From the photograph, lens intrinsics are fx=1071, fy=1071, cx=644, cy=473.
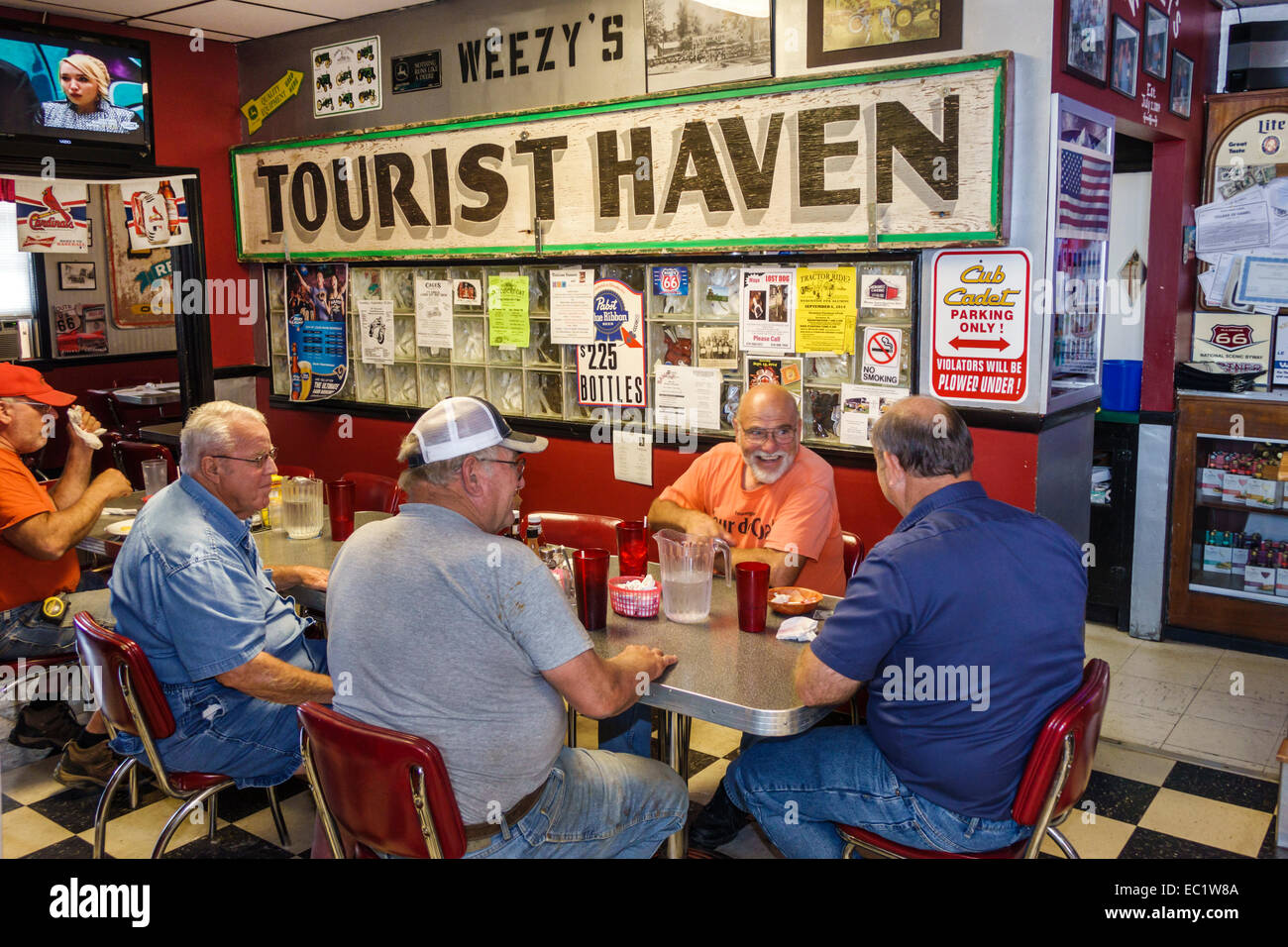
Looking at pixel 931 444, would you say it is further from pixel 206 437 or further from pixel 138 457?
pixel 138 457

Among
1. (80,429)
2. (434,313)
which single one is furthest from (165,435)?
(80,429)

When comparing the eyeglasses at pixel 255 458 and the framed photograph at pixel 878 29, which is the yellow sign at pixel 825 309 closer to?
the framed photograph at pixel 878 29

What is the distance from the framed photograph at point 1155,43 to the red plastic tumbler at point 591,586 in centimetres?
329

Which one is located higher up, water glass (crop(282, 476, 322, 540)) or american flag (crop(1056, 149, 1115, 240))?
american flag (crop(1056, 149, 1115, 240))

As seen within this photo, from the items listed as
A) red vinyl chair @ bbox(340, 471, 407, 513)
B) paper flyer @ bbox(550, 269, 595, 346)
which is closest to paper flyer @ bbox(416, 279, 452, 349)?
paper flyer @ bbox(550, 269, 595, 346)

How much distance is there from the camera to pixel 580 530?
3.65m

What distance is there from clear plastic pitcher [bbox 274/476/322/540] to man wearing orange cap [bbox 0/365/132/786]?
0.58 metres

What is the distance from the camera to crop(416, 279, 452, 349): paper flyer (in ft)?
17.7

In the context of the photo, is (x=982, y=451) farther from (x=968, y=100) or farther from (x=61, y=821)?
(x=61, y=821)

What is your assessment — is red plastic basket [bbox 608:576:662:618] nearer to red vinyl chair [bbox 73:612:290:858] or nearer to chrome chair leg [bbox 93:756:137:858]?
red vinyl chair [bbox 73:612:290:858]

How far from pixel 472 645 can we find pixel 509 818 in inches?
14.7

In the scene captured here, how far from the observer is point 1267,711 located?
13.8ft

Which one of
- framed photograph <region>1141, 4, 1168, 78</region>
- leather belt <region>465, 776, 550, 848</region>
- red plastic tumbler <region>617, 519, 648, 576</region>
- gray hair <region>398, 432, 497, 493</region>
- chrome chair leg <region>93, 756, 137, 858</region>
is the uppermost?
framed photograph <region>1141, 4, 1168, 78</region>

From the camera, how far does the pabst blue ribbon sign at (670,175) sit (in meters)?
3.73
